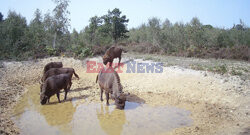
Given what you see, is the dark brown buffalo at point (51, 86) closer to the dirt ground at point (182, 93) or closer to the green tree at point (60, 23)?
the dirt ground at point (182, 93)

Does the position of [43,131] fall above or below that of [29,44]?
below

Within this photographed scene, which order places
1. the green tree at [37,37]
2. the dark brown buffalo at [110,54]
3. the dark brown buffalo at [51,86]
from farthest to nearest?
the green tree at [37,37]
the dark brown buffalo at [110,54]
the dark brown buffalo at [51,86]

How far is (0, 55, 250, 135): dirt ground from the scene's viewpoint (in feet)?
24.0

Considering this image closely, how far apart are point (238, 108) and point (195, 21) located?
60.5 ft

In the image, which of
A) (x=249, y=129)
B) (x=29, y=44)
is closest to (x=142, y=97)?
(x=249, y=129)

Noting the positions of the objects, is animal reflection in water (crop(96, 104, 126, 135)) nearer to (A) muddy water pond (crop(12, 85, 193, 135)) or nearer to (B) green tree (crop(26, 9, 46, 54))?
(A) muddy water pond (crop(12, 85, 193, 135))

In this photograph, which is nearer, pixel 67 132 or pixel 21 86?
pixel 67 132

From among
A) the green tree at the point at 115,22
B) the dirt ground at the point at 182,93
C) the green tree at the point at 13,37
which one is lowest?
the dirt ground at the point at 182,93

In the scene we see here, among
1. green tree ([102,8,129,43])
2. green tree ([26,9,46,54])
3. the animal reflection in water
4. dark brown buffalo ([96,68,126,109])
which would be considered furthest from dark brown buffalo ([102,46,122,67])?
green tree ([102,8,129,43])

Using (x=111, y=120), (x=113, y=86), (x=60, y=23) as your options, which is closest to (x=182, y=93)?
(x=113, y=86)

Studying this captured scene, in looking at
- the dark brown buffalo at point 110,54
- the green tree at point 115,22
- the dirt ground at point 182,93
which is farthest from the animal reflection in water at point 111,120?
the green tree at point 115,22

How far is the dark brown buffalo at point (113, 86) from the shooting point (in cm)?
852

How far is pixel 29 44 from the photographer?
20.8 metres

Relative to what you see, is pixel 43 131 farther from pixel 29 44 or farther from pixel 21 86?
pixel 29 44
